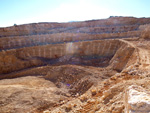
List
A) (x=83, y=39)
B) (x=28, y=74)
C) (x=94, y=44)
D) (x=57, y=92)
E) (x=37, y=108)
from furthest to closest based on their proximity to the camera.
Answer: (x=83, y=39) → (x=94, y=44) → (x=28, y=74) → (x=57, y=92) → (x=37, y=108)

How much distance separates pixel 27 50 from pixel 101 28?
1679cm

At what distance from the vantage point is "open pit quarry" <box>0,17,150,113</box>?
7571 mm

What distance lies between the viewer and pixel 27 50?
18.4 metres

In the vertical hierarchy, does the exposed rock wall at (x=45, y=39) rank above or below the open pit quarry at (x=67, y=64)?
above

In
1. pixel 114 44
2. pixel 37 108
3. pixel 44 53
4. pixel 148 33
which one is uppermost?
pixel 148 33

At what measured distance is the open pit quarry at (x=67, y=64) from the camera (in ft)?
24.8

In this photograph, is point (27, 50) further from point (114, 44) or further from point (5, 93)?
point (114, 44)

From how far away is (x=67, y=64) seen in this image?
16922mm

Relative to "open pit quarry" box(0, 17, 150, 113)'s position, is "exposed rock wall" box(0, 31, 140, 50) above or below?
above

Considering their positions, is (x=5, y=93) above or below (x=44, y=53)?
below

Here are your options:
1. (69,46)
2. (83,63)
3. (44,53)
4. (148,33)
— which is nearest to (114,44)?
(148,33)

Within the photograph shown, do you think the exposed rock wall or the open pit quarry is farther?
the exposed rock wall

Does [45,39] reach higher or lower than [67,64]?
higher

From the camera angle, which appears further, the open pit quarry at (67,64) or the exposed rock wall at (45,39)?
the exposed rock wall at (45,39)
